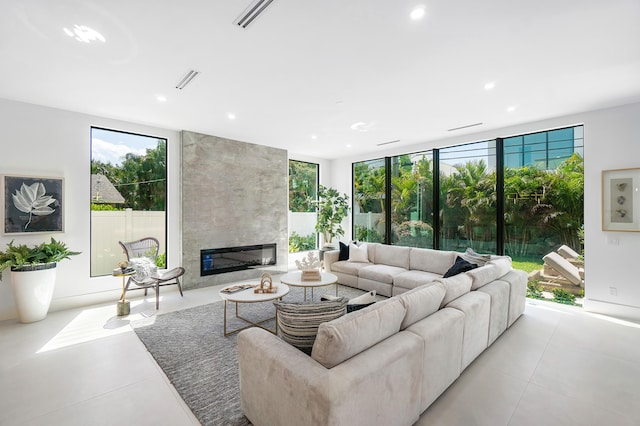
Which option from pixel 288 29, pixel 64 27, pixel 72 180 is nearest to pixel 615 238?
pixel 288 29

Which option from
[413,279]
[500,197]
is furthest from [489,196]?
[413,279]

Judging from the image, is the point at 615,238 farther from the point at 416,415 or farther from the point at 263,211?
the point at 263,211

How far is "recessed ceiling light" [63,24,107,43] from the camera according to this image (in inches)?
88.4

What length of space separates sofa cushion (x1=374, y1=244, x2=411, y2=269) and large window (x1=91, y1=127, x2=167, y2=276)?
4.07 m

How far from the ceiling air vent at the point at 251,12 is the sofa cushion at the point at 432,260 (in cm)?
424

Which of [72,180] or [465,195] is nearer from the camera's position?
[72,180]

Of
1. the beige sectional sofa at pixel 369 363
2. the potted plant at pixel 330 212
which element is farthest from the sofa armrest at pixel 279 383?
the potted plant at pixel 330 212

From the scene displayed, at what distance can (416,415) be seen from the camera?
1.86m

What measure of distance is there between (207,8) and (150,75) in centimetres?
144

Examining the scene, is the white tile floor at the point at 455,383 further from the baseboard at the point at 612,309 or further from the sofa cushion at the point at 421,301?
the sofa cushion at the point at 421,301

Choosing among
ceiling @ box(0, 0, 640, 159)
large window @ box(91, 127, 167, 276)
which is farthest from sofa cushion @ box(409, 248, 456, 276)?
Answer: large window @ box(91, 127, 167, 276)

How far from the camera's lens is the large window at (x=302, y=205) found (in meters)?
7.12

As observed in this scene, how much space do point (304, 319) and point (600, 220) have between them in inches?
185

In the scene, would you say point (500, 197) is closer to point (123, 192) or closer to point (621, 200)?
point (621, 200)
